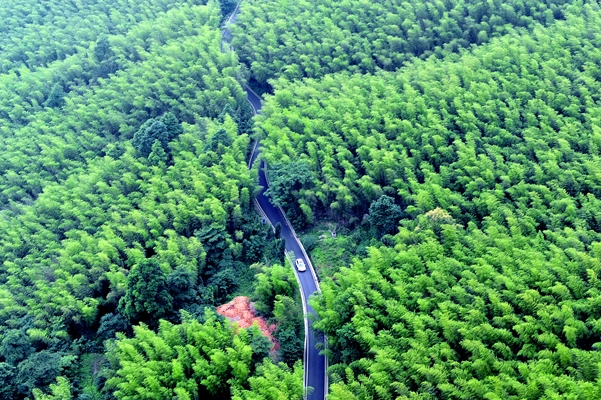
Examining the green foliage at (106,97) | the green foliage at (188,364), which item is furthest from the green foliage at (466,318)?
the green foliage at (106,97)

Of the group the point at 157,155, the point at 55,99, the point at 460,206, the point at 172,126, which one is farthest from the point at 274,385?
the point at 55,99

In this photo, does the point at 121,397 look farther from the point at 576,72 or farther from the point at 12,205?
the point at 576,72

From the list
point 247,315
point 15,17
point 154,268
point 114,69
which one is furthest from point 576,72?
point 15,17

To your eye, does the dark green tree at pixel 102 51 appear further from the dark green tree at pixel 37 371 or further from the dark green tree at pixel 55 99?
the dark green tree at pixel 37 371

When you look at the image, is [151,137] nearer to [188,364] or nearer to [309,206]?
[309,206]

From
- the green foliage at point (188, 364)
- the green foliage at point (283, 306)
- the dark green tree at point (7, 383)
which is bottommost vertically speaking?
the dark green tree at point (7, 383)

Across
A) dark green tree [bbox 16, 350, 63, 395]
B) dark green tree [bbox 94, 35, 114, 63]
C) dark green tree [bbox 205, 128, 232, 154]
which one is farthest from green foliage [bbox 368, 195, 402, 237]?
dark green tree [bbox 94, 35, 114, 63]

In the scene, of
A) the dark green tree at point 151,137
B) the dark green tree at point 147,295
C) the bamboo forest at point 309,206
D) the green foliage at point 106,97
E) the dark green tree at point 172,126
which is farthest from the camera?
the green foliage at point 106,97

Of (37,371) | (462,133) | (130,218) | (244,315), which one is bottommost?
(37,371)
